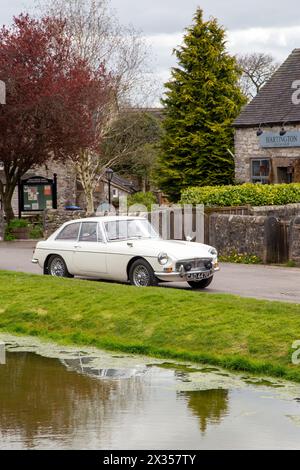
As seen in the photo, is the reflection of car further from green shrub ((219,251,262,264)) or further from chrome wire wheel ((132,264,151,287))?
green shrub ((219,251,262,264))

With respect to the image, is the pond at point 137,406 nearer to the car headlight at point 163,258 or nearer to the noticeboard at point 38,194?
the car headlight at point 163,258

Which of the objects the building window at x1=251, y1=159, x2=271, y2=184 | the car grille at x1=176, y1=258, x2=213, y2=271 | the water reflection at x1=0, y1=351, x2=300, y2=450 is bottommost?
the water reflection at x1=0, y1=351, x2=300, y2=450

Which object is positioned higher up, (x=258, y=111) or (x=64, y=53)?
(x=64, y=53)

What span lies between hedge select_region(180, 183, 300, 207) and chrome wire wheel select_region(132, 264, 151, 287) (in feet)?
33.5

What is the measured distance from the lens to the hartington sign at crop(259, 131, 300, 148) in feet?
128

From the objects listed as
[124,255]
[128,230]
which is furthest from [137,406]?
[128,230]

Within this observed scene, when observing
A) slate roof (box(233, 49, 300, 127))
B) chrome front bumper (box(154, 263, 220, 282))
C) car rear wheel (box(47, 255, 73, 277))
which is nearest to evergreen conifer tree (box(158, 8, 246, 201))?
slate roof (box(233, 49, 300, 127))

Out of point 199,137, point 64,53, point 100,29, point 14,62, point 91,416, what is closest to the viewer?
point 91,416

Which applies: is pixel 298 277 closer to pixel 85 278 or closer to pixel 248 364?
pixel 85 278

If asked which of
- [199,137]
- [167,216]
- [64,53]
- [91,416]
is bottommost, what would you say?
[91,416]

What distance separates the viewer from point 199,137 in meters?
47.9

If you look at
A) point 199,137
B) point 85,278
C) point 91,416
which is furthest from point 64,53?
point 91,416

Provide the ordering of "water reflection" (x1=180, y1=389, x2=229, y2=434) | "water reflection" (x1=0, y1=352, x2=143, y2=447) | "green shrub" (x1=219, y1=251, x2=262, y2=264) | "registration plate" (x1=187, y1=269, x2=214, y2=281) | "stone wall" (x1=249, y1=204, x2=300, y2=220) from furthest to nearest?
"stone wall" (x1=249, y1=204, x2=300, y2=220), "green shrub" (x1=219, y1=251, x2=262, y2=264), "registration plate" (x1=187, y1=269, x2=214, y2=281), "water reflection" (x1=180, y1=389, x2=229, y2=434), "water reflection" (x1=0, y1=352, x2=143, y2=447)

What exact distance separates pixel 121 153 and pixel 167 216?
89.6ft
